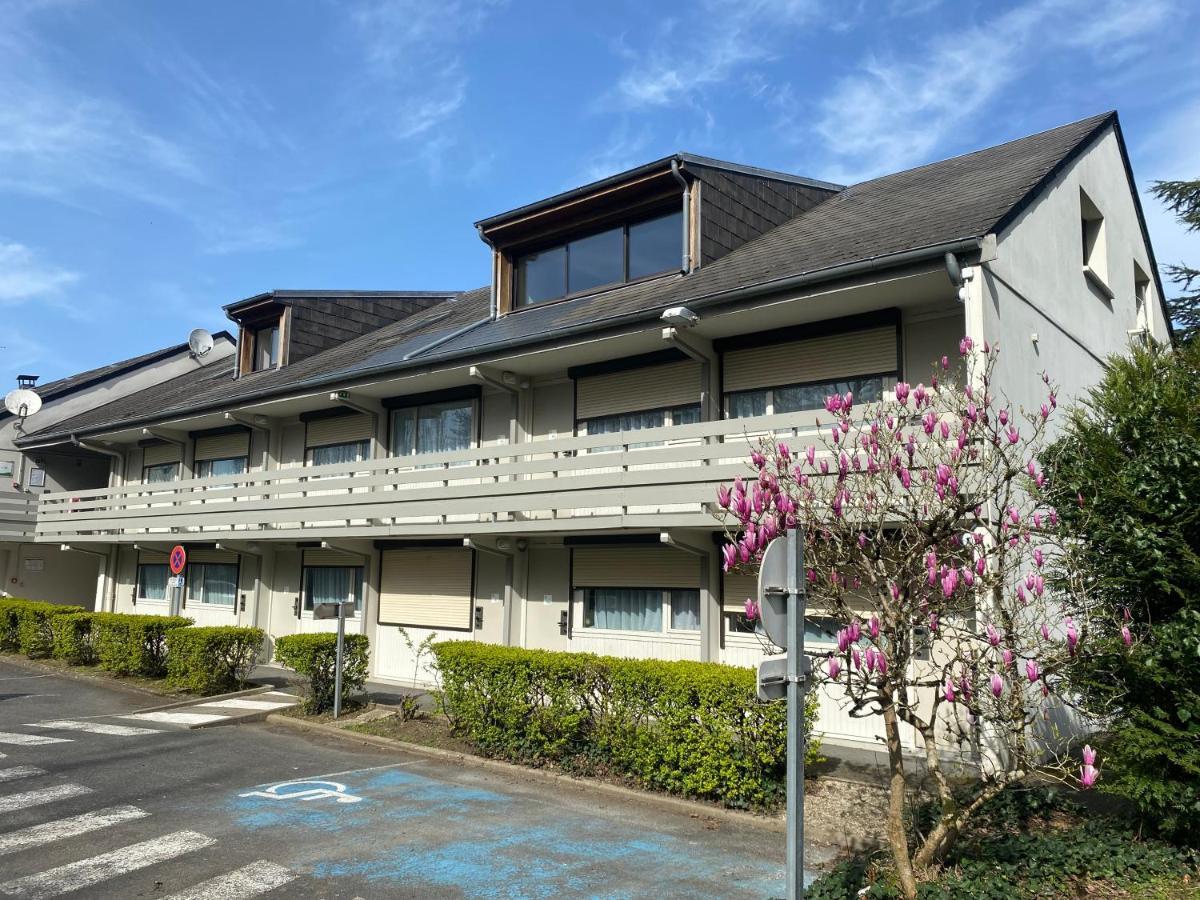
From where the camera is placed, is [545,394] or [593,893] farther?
[545,394]

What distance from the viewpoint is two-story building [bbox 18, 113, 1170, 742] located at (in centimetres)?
1088

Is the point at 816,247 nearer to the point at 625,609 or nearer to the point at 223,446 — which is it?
the point at 625,609

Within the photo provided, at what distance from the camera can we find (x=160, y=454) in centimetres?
2397

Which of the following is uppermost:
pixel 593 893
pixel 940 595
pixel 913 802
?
pixel 940 595

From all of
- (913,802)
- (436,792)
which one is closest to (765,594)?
(913,802)

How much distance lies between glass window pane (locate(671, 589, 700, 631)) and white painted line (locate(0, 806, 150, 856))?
7.26 m

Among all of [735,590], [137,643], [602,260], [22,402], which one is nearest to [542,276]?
[602,260]

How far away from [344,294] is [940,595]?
19995 mm

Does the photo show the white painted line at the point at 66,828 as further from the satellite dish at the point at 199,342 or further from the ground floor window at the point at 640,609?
the satellite dish at the point at 199,342

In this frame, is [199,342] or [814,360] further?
[199,342]

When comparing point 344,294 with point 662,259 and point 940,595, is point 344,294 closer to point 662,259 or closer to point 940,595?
point 662,259

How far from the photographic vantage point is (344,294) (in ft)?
74.6

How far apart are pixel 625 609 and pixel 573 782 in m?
4.40

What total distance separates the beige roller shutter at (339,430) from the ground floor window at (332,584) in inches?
105
